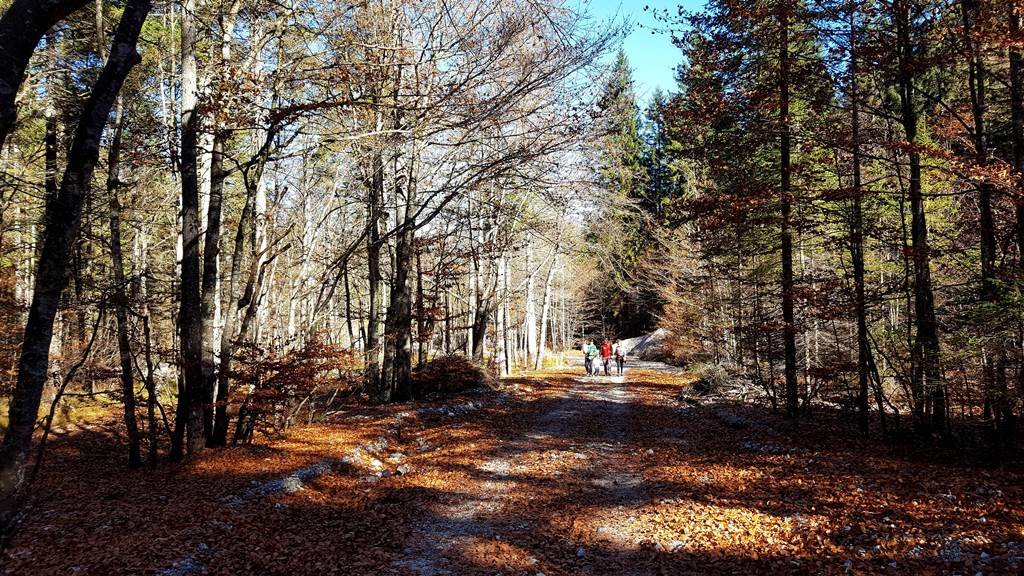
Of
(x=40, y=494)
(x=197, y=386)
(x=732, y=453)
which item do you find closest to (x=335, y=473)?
(x=197, y=386)

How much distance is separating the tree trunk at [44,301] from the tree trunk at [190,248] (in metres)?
5.06

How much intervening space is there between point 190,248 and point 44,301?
17.6 feet

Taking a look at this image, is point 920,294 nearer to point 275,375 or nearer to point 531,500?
point 531,500

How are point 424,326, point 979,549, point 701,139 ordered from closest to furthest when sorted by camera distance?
point 979,549, point 701,139, point 424,326

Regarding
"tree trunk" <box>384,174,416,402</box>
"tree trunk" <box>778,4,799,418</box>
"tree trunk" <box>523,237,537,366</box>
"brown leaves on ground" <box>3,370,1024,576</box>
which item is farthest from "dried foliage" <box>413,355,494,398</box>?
"tree trunk" <box>778,4,799,418</box>

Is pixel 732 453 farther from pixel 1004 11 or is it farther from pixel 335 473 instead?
pixel 1004 11

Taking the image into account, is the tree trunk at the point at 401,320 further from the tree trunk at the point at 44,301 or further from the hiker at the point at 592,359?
the hiker at the point at 592,359

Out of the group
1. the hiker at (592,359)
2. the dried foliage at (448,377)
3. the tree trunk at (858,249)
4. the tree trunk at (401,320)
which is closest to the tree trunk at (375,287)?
the tree trunk at (401,320)

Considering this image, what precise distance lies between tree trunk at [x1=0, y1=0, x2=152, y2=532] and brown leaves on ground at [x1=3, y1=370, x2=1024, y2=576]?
1.09 meters

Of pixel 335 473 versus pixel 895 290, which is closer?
pixel 335 473

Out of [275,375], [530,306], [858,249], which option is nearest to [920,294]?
[858,249]

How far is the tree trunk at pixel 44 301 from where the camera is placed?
3.62 m

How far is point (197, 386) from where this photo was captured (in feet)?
28.9

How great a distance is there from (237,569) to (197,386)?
15.1ft
